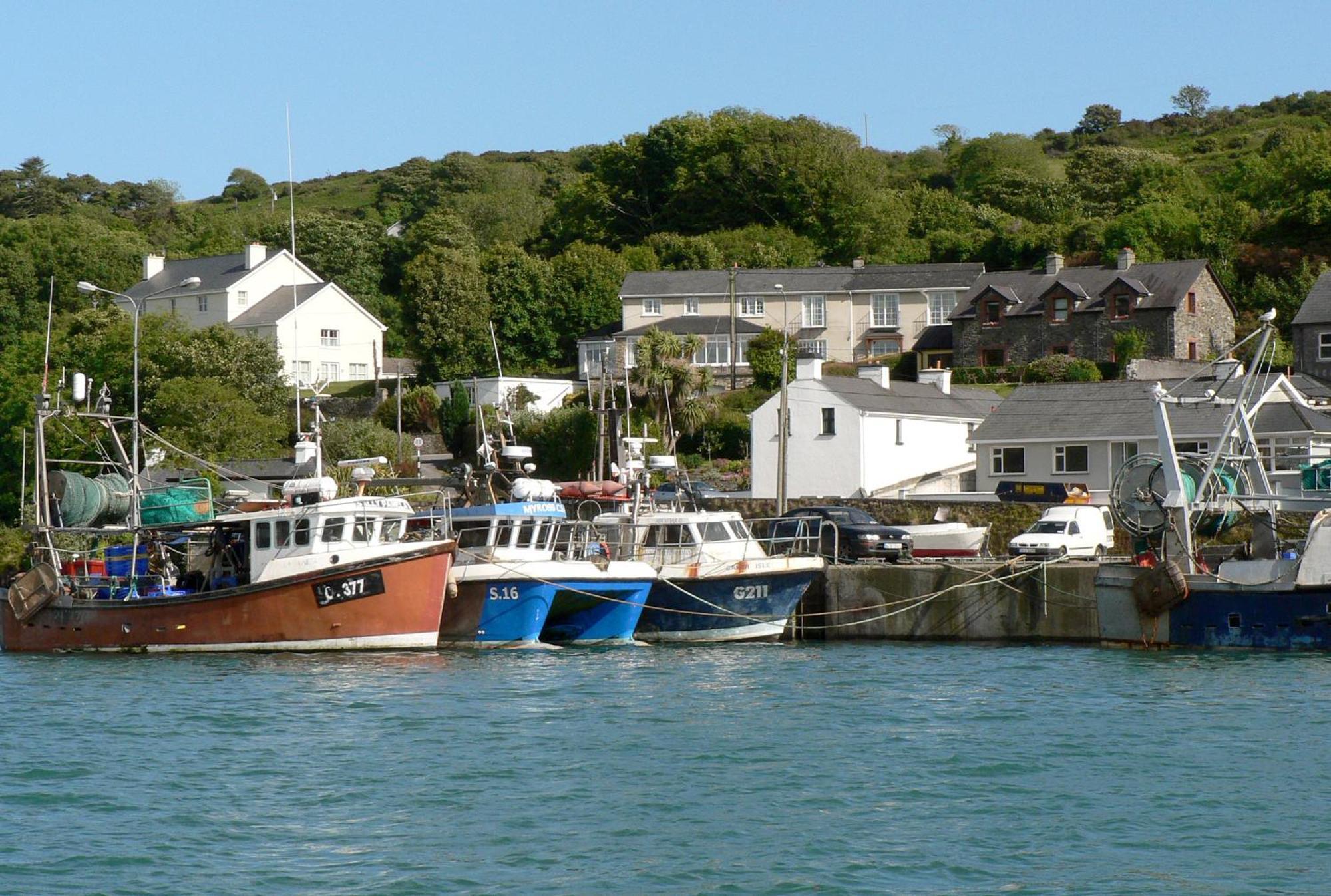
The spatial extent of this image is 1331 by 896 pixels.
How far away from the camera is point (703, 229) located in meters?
104

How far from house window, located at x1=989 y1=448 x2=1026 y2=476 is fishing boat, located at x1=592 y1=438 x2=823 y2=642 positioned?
18.0 m

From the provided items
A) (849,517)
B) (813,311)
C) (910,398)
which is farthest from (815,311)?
(849,517)

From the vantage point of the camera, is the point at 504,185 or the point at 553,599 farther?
the point at 504,185

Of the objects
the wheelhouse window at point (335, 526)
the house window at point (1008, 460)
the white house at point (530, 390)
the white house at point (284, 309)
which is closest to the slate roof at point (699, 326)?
the white house at point (530, 390)

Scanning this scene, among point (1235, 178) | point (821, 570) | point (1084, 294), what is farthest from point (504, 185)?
point (821, 570)

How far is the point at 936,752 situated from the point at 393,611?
13139 mm

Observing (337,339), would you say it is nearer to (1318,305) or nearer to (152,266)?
(152,266)

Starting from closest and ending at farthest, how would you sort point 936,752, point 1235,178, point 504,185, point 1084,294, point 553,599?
point 936,752 < point 553,599 < point 1084,294 < point 1235,178 < point 504,185

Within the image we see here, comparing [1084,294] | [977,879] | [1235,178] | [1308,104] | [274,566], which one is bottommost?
[977,879]

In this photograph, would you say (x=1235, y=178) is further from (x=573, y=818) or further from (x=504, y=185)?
(x=573, y=818)

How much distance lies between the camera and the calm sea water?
16641mm

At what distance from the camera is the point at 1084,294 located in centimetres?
7175

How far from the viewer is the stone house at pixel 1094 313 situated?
7019 centimetres

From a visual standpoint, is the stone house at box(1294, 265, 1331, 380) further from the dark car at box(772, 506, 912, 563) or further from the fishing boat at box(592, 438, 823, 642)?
the fishing boat at box(592, 438, 823, 642)
